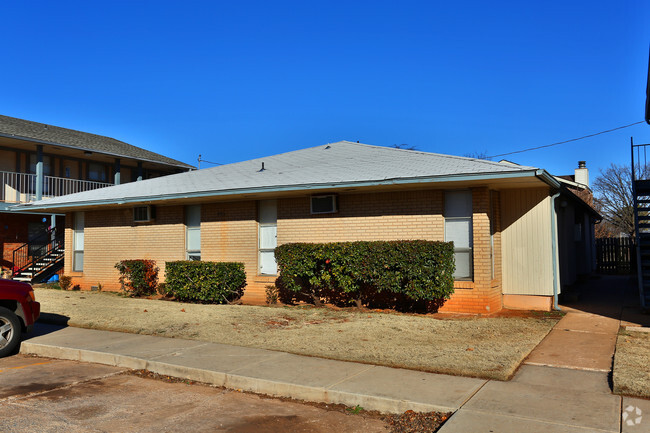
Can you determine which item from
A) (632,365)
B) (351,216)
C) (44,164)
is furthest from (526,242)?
(44,164)

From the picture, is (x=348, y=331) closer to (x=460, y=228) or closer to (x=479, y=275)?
(x=479, y=275)

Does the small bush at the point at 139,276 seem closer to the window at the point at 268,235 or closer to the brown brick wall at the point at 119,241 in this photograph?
the brown brick wall at the point at 119,241

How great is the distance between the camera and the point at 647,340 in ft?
26.4

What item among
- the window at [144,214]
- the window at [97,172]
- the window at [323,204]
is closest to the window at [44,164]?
the window at [97,172]

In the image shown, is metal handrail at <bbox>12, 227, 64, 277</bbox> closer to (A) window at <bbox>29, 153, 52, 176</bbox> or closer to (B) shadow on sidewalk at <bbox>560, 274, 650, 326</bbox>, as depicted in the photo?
(A) window at <bbox>29, 153, 52, 176</bbox>

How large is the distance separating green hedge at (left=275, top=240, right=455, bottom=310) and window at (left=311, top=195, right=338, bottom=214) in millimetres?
1150

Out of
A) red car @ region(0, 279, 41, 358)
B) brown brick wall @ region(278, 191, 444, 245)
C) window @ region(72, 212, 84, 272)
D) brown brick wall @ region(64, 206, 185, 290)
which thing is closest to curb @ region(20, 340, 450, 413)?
red car @ region(0, 279, 41, 358)

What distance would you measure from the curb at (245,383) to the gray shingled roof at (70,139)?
1517 cm

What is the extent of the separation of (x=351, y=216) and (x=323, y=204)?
0.81 metres

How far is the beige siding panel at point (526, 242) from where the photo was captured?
11.6m

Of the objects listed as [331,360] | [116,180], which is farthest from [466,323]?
[116,180]

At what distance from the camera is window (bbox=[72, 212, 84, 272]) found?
1809 centimetres

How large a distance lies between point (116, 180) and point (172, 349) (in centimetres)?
1970

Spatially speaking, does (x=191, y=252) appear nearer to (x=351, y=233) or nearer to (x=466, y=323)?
(x=351, y=233)
